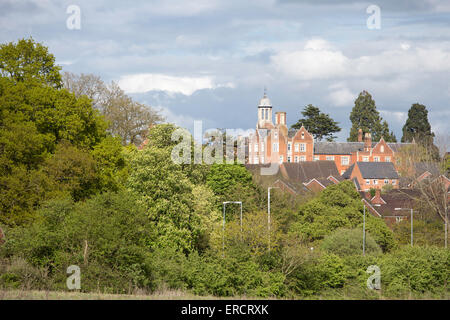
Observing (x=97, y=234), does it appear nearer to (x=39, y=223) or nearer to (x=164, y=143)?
(x=39, y=223)

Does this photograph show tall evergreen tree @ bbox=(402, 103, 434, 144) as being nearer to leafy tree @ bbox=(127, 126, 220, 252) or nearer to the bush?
the bush

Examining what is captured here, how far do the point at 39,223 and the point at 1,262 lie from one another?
4.01 meters

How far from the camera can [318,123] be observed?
15250cm

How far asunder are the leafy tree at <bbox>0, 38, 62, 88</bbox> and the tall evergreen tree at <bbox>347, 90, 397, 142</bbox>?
123964 millimetres

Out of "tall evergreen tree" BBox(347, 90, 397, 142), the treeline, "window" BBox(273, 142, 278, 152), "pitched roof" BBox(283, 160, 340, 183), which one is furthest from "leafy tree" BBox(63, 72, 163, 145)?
"tall evergreen tree" BBox(347, 90, 397, 142)

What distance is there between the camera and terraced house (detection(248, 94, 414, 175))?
451ft

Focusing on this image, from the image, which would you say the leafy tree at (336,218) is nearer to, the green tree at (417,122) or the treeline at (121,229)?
the treeline at (121,229)

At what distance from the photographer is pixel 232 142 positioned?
120 m

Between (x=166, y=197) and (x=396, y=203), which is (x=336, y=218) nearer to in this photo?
(x=166, y=197)

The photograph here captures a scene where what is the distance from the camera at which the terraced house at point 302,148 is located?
13738cm

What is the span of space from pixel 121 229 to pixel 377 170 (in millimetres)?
95309

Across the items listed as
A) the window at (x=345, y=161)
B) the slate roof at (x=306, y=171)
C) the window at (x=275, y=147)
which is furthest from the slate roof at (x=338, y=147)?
the slate roof at (x=306, y=171)

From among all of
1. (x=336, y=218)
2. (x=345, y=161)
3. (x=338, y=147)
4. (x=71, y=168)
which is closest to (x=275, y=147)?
(x=338, y=147)
